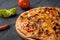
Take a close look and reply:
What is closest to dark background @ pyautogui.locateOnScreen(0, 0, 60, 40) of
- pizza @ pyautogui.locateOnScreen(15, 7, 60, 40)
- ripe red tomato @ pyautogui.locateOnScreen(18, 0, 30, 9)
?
ripe red tomato @ pyautogui.locateOnScreen(18, 0, 30, 9)

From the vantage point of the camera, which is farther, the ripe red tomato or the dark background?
the ripe red tomato

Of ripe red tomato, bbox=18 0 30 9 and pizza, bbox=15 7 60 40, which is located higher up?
ripe red tomato, bbox=18 0 30 9

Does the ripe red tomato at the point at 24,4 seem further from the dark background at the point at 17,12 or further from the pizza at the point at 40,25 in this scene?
the pizza at the point at 40,25

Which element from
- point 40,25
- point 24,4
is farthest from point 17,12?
point 40,25

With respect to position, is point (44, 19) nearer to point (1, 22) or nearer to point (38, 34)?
point (38, 34)

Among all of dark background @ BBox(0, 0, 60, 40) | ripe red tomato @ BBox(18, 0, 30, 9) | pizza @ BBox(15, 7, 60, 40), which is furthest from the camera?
ripe red tomato @ BBox(18, 0, 30, 9)

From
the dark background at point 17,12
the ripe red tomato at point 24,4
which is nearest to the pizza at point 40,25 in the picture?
the dark background at point 17,12

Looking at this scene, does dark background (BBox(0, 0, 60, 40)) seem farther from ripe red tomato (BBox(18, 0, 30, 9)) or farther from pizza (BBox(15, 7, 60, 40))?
pizza (BBox(15, 7, 60, 40))

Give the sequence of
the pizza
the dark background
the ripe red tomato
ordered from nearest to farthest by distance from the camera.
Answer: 1. the pizza
2. the dark background
3. the ripe red tomato

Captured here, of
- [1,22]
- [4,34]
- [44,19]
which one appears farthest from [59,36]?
[1,22]
